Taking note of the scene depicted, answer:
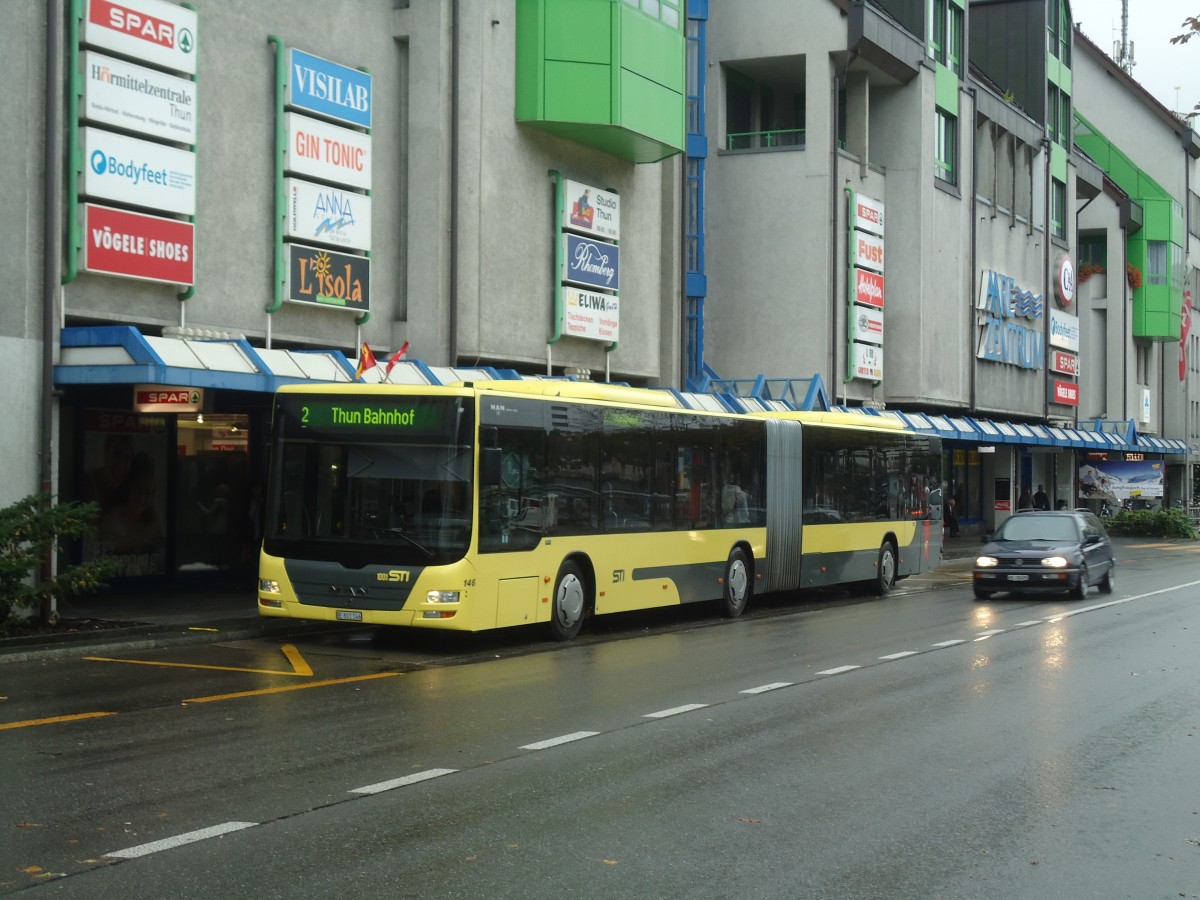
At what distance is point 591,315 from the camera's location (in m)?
28.7

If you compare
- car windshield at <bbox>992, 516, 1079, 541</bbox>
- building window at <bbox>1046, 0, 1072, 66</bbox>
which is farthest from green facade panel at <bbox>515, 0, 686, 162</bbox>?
building window at <bbox>1046, 0, 1072, 66</bbox>

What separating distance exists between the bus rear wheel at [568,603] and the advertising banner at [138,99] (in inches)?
315

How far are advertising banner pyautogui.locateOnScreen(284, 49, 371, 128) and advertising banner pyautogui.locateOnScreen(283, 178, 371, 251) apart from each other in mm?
1172

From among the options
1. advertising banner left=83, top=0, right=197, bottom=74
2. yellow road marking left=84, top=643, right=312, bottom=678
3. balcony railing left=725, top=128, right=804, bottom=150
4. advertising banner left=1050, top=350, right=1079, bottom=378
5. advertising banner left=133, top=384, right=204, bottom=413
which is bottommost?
yellow road marking left=84, top=643, right=312, bottom=678

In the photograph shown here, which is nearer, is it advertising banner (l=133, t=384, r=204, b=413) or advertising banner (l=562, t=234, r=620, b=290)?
advertising banner (l=133, t=384, r=204, b=413)

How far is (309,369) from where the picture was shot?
65.3 feet

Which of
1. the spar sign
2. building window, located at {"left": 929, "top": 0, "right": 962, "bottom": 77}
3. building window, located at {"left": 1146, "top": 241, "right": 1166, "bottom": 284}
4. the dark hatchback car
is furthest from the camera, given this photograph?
building window, located at {"left": 1146, "top": 241, "right": 1166, "bottom": 284}

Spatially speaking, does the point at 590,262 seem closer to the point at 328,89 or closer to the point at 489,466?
the point at 328,89

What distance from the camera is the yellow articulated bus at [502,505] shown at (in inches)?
621

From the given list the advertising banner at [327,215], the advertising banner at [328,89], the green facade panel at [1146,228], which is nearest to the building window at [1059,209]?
the green facade panel at [1146,228]

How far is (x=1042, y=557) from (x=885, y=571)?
3.04m

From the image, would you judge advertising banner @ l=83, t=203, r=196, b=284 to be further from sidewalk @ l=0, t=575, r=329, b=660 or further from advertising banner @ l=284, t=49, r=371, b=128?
sidewalk @ l=0, t=575, r=329, b=660

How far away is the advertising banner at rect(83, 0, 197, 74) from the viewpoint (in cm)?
1867

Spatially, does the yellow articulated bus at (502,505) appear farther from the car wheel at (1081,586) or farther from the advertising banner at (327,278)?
the car wheel at (1081,586)
